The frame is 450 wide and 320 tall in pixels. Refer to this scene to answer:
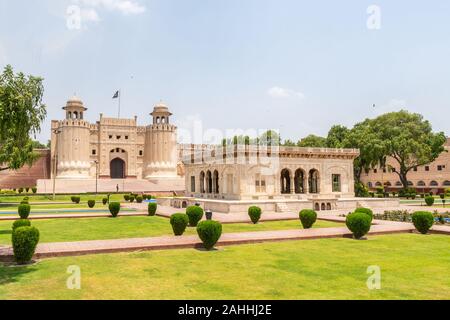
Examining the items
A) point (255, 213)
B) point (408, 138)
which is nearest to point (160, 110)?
point (408, 138)

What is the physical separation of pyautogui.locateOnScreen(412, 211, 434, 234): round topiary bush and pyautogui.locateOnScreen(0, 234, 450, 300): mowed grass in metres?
3.54

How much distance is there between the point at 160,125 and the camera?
66812mm

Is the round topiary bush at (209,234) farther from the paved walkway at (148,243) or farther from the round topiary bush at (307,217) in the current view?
the round topiary bush at (307,217)

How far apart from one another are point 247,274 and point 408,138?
4590cm

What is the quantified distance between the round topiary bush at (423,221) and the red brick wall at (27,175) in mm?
59593

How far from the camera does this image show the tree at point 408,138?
47156mm

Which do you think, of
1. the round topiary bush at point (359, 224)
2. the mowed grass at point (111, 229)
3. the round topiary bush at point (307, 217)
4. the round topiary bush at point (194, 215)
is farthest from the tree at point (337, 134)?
the round topiary bush at point (359, 224)

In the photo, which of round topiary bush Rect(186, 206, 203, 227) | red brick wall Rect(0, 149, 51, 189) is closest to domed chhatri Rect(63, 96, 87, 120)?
red brick wall Rect(0, 149, 51, 189)

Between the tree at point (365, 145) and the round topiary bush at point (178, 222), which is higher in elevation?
the tree at point (365, 145)

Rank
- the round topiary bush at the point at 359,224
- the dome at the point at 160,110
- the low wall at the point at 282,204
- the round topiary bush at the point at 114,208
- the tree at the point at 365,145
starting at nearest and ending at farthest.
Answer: the round topiary bush at the point at 359,224 < the round topiary bush at the point at 114,208 < the low wall at the point at 282,204 < the tree at the point at 365,145 < the dome at the point at 160,110

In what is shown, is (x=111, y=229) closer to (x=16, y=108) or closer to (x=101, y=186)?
(x=16, y=108)
